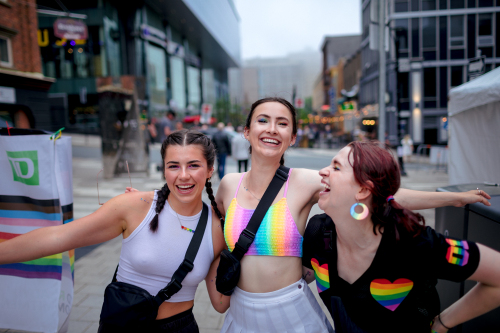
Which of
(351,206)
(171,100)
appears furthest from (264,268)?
(171,100)

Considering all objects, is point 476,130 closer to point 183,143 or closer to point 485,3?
point 485,3

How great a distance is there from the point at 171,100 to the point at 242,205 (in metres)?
33.9

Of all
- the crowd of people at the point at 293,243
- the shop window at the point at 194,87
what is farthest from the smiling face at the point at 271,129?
the shop window at the point at 194,87

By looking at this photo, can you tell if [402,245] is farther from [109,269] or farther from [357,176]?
[109,269]

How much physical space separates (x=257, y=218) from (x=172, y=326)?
30.4 inches

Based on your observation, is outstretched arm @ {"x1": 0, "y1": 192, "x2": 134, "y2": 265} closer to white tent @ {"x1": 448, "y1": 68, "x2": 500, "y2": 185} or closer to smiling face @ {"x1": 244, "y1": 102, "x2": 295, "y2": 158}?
smiling face @ {"x1": 244, "y1": 102, "x2": 295, "y2": 158}

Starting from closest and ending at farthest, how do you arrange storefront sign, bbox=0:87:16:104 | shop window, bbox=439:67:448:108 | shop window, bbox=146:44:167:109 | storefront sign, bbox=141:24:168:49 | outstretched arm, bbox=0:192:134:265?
outstretched arm, bbox=0:192:134:265, storefront sign, bbox=0:87:16:104, shop window, bbox=439:67:448:108, storefront sign, bbox=141:24:168:49, shop window, bbox=146:44:167:109

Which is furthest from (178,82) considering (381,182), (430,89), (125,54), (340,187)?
(381,182)

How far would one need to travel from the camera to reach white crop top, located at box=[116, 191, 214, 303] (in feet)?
5.38

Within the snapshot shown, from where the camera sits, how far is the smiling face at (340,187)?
1407 mm

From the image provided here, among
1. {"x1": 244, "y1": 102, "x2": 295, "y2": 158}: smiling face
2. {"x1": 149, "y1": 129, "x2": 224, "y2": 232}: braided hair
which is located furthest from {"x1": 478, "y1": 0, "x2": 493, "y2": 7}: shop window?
{"x1": 149, "y1": 129, "x2": 224, "y2": 232}: braided hair

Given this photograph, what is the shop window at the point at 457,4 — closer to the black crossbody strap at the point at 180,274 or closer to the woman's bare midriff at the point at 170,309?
the black crossbody strap at the point at 180,274

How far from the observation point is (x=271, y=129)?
1.82m

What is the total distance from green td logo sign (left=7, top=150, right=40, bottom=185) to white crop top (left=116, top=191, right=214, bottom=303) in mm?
1023
